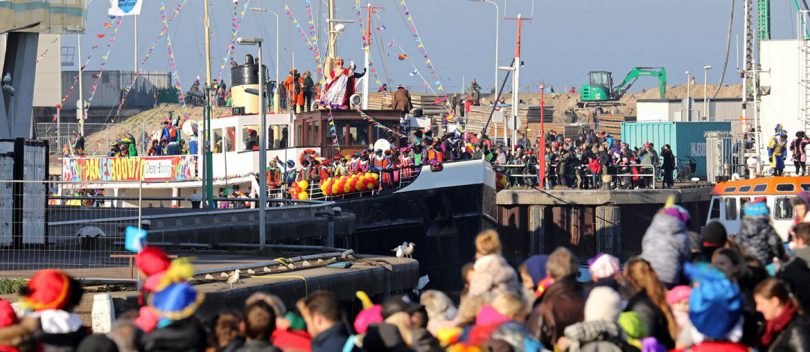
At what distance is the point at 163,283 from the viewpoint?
9977 millimetres

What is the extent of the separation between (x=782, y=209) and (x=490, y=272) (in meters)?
22.0

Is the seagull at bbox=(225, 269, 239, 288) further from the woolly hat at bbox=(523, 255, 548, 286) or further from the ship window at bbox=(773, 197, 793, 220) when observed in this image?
the ship window at bbox=(773, 197, 793, 220)


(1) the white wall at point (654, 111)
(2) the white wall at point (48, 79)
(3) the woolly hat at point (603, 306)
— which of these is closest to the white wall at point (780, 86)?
(1) the white wall at point (654, 111)

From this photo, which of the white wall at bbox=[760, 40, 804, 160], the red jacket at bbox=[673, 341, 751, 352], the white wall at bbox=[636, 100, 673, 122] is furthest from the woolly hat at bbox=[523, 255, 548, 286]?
the white wall at bbox=[636, 100, 673, 122]

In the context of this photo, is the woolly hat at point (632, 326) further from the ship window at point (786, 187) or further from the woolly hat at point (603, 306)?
the ship window at point (786, 187)

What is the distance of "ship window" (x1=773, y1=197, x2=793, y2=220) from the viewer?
107ft

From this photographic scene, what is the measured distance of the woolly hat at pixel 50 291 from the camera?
9875 millimetres

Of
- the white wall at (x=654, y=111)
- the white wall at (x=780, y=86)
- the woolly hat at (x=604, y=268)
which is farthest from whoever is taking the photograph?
the white wall at (x=654, y=111)

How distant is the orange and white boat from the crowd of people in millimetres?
21003

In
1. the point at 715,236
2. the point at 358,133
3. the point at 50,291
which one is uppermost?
the point at 358,133

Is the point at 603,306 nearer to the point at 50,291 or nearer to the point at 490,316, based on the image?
the point at 490,316

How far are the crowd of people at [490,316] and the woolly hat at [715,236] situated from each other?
772mm

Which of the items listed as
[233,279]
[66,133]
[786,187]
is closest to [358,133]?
[786,187]

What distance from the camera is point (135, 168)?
41.7 meters
